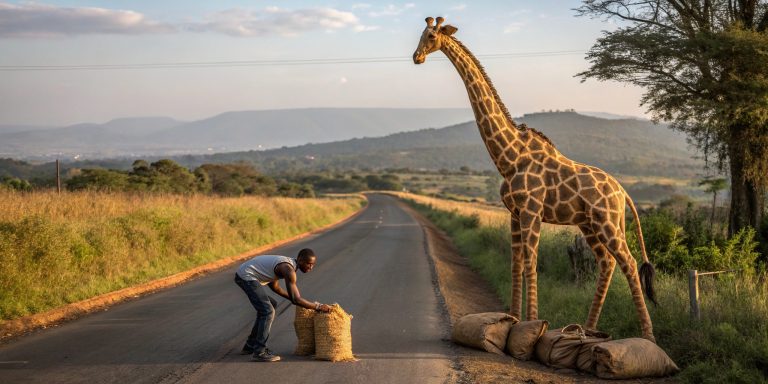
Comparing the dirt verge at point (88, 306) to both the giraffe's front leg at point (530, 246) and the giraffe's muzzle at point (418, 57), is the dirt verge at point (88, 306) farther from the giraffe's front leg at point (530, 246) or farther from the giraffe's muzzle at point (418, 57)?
the giraffe's front leg at point (530, 246)

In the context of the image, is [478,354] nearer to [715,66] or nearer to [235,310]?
[235,310]

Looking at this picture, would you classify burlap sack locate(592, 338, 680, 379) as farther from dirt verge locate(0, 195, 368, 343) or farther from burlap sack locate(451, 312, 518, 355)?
dirt verge locate(0, 195, 368, 343)

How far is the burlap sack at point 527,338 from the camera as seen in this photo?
9828mm

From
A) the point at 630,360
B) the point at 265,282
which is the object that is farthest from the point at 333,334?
the point at 630,360

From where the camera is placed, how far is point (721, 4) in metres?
18.3

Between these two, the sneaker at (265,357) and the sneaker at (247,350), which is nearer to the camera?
the sneaker at (265,357)

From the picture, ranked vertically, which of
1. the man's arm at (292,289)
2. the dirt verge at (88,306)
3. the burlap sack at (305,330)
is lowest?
the dirt verge at (88,306)

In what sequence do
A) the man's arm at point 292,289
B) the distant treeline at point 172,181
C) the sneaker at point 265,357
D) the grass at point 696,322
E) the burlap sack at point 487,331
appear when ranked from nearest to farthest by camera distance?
the grass at point 696,322, the man's arm at point 292,289, the sneaker at point 265,357, the burlap sack at point 487,331, the distant treeline at point 172,181

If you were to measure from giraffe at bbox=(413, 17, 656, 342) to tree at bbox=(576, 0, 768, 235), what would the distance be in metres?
7.15

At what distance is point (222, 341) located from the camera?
10609 mm

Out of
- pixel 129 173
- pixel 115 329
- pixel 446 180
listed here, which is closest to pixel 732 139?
pixel 115 329

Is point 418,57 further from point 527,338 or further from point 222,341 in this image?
point 222,341

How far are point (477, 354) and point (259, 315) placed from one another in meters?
2.93

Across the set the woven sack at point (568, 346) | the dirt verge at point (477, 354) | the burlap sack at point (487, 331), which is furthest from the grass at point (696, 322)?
the burlap sack at point (487, 331)
